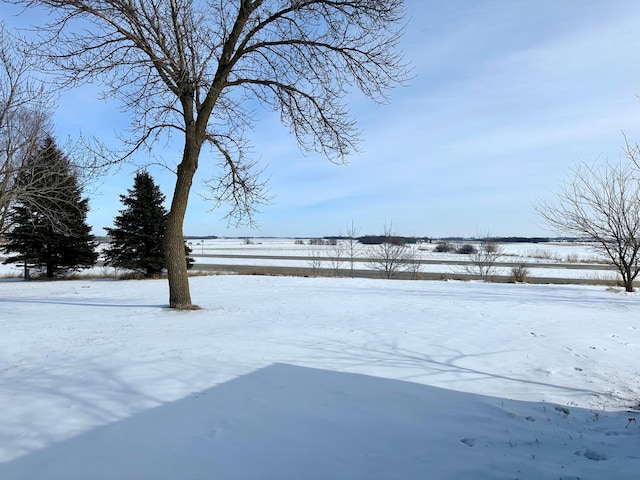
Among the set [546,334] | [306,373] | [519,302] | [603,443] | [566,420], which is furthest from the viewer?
[519,302]

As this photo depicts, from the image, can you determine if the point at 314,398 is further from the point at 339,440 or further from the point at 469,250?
the point at 469,250

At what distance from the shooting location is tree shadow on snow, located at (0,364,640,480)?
2.62 metres

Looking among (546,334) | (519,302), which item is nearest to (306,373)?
(546,334)

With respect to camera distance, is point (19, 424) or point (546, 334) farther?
point (546, 334)

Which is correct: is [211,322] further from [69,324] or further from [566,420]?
[566,420]

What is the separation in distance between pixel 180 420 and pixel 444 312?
704cm

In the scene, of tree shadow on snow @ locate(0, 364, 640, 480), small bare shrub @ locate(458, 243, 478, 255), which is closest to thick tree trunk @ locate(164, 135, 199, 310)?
tree shadow on snow @ locate(0, 364, 640, 480)

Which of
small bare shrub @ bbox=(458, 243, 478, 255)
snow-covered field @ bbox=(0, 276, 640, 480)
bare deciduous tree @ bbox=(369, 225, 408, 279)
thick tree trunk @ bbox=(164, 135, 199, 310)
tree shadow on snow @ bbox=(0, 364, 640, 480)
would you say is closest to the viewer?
tree shadow on snow @ bbox=(0, 364, 640, 480)

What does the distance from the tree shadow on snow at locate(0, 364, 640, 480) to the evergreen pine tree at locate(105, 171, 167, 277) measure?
785 inches

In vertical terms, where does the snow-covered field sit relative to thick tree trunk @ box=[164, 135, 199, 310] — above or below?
below

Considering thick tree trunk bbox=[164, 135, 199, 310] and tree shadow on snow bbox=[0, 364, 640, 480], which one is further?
thick tree trunk bbox=[164, 135, 199, 310]

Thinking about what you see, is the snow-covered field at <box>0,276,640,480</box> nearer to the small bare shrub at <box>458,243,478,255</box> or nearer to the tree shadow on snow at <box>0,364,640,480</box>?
the tree shadow on snow at <box>0,364,640,480</box>

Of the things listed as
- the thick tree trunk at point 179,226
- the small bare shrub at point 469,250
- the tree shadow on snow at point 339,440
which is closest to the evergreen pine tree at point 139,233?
the thick tree trunk at point 179,226

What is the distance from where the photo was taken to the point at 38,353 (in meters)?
5.11
